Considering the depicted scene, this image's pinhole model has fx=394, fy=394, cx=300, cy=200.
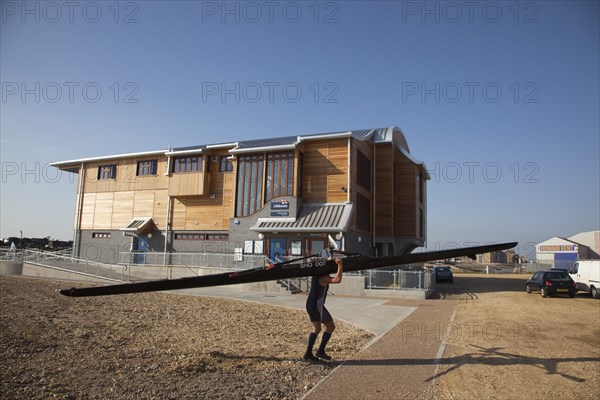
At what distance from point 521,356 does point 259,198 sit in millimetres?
20252

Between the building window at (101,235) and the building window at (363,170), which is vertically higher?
the building window at (363,170)

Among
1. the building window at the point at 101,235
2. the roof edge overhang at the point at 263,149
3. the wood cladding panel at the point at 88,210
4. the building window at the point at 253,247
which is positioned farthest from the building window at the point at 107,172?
the building window at the point at 253,247

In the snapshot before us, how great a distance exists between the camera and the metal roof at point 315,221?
23.4 meters

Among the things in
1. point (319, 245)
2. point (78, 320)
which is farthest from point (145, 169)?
point (78, 320)

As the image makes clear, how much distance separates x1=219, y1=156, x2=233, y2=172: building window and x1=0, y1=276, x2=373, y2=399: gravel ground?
60.3 ft

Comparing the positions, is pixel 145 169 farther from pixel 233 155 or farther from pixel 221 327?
pixel 221 327

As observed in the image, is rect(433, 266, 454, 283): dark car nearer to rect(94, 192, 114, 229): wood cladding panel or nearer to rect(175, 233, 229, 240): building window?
rect(175, 233, 229, 240): building window

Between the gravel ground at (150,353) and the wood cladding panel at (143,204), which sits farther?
the wood cladding panel at (143,204)

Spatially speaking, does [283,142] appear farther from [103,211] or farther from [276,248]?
[103,211]

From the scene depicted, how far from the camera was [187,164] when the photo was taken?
101 feet

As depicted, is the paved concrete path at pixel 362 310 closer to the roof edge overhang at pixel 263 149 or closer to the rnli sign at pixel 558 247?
the roof edge overhang at pixel 263 149

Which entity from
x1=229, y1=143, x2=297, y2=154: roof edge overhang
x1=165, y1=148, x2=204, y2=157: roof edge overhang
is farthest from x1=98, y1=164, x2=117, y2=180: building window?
x1=229, y1=143, x2=297, y2=154: roof edge overhang

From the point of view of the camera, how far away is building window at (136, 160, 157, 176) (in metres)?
32.4

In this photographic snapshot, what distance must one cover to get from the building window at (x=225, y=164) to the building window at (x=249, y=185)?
7.98ft
